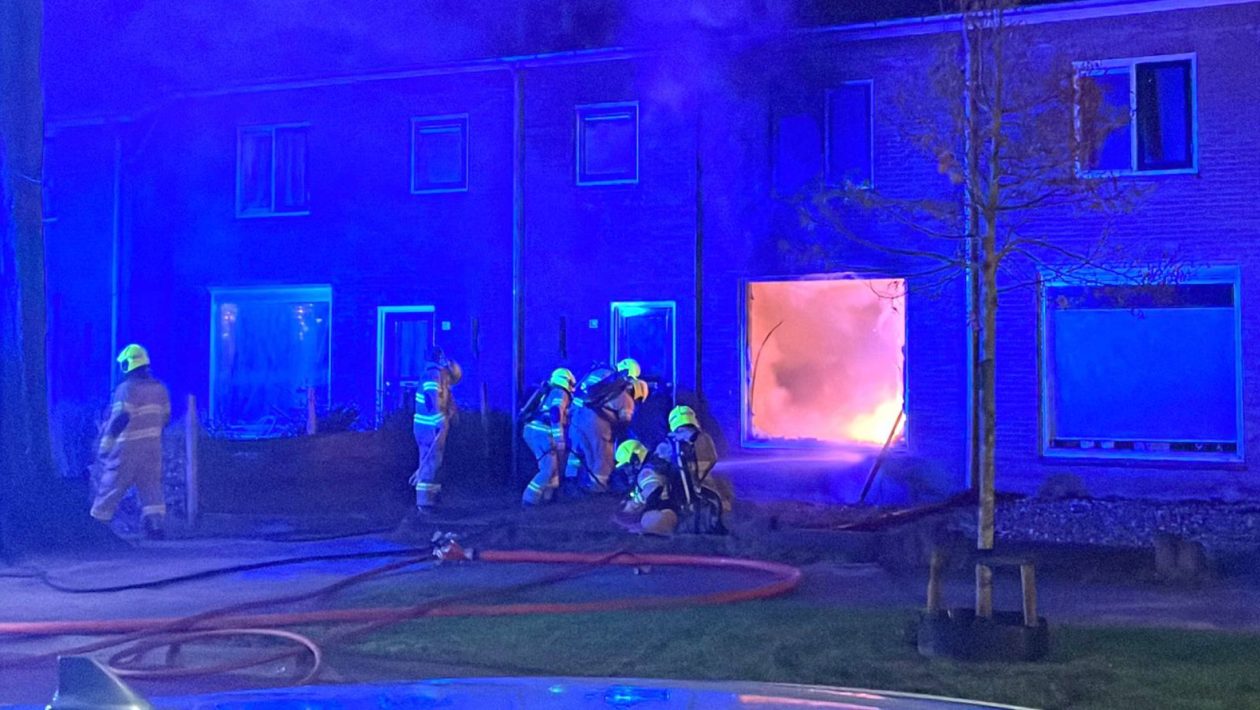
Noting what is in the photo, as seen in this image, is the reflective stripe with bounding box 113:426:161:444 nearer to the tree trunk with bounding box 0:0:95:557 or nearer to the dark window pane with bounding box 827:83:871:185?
the tree trunk with bounding box 0:0:95:557

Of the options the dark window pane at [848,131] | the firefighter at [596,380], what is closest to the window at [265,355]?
the firefighter at [596,380]

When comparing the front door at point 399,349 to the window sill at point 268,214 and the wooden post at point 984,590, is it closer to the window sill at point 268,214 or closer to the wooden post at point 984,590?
the window sill at point 268,214

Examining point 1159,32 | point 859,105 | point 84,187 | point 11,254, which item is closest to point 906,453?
point 859,105

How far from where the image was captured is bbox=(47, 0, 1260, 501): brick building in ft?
42.4

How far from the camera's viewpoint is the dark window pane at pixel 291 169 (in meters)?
17.0

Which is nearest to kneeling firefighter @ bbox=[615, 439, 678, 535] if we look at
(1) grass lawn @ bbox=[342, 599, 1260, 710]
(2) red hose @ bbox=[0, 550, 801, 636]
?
(2) red hose @ bbox=[0, 550, 801, 636]

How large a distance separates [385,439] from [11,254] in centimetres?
457

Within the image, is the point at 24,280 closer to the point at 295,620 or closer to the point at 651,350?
the point at 295,620

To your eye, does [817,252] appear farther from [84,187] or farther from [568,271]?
[84,187]

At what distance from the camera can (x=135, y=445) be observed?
34.5ft

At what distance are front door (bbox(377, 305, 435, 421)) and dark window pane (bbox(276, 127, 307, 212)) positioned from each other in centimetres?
226

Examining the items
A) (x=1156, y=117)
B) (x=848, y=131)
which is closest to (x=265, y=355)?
(x=848, y=131)

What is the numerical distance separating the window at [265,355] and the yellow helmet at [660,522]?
325 inches

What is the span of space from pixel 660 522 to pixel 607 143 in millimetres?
6831
